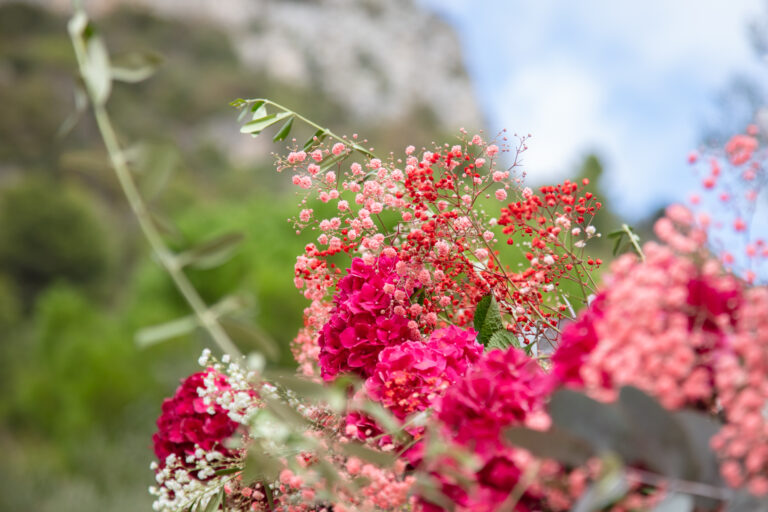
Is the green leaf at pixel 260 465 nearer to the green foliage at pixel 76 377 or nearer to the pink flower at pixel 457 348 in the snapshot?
the pink flower at pixel 457 348

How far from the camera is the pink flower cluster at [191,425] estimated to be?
18.0 inches

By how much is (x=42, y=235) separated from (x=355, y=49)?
8820mm

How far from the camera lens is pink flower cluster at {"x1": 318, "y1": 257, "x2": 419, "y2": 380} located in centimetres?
42

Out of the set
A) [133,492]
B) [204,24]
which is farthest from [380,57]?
[133,492]

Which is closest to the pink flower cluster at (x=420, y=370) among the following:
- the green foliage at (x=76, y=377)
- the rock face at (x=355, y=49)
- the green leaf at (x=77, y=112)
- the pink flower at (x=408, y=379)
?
the pink flower at (x=408, y=379)

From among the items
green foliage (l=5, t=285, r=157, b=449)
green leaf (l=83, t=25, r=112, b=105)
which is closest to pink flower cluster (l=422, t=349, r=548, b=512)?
green leaf (l=83, t=25, r=112, b=105)

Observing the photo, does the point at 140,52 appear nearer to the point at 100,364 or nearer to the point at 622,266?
the point at 622,266

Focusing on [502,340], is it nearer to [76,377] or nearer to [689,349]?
[689,349]

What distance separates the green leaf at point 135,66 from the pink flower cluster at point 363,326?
0.67ft

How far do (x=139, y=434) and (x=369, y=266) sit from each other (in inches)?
194

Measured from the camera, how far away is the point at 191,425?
47 centimetres

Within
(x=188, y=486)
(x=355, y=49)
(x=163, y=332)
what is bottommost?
(x=188, y=486)

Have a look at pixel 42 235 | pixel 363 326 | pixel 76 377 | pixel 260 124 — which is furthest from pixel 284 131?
pixel 42 235

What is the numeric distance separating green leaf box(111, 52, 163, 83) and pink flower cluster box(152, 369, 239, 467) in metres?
0.23
